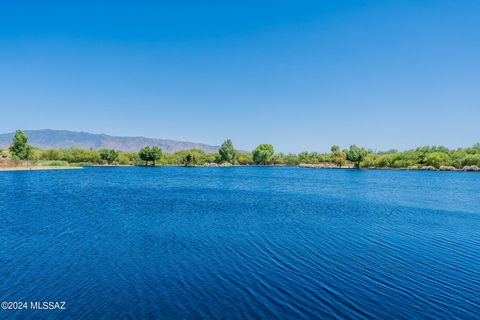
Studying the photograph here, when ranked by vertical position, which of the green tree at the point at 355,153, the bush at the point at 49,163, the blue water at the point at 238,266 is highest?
the green tree at the point at 355,153

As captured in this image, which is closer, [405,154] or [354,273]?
[354,273]

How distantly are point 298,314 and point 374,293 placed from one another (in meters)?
4.66

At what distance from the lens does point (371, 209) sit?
38594mm

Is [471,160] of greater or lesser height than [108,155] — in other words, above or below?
above

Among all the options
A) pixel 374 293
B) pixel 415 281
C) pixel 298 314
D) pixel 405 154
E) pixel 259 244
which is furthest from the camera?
pixel 405 154

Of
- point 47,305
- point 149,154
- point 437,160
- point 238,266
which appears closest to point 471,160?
point 437,160

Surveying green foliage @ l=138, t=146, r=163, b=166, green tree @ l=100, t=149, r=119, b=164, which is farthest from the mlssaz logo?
green tree @ l=100, t=149, r=119, b=164

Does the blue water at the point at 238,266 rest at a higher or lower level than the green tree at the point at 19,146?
lower

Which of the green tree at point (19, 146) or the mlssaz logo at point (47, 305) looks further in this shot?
the green tree at point (19, 146)

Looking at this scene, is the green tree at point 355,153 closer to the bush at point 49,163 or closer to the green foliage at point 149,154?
the green foliage at point 149,154

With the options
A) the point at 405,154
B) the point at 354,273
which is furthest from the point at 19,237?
the point at 405,154

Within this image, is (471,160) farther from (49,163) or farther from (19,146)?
(19,146)

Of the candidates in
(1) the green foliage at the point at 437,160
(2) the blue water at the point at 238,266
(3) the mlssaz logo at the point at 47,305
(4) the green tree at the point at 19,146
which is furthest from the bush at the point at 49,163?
(1) the green foliage at the point at 437,160

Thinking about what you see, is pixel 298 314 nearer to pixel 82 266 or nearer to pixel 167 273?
pixel 167 273
